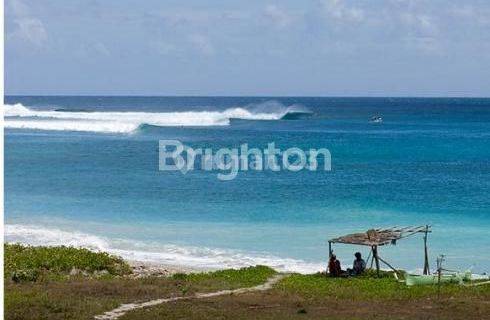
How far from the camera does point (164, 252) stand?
3262 centimetres

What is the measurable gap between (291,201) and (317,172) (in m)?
13.6

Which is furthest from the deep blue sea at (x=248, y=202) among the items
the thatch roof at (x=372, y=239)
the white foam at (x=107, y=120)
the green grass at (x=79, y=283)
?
the white foam at (x=107, y=120)

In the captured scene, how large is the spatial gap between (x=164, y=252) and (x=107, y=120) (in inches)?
3405

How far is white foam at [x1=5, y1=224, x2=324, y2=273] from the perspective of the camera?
99.5ft

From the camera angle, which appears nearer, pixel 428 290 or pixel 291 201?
pixel 428 290

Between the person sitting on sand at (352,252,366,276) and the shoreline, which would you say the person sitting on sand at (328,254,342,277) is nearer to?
the person sitting on sand at (352,252,366,276)

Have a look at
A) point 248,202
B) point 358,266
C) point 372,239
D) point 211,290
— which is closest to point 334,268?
point 358,266

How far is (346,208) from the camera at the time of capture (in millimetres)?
42156

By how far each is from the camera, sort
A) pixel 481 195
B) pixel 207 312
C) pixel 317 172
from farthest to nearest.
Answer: pixel 317 172 → pixel 481 195 → pixel 207 312

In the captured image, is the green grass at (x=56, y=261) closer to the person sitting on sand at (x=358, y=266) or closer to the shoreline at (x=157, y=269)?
the shoreline at (x=157, y=269)

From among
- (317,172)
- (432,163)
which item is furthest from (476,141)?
(317,172)

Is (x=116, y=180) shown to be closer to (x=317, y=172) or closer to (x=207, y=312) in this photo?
(x=317, y=172)

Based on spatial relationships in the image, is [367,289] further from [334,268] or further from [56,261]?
[56,261]

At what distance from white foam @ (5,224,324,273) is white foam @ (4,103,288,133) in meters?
63.8
